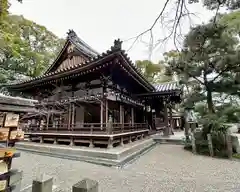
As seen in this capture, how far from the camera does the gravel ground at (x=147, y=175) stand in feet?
11.4

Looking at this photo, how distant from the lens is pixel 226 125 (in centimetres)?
695

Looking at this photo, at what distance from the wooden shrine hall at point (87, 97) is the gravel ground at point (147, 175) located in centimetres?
182

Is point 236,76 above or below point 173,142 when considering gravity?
above

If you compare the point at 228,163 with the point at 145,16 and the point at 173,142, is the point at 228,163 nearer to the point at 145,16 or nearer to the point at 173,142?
the point at 173,142

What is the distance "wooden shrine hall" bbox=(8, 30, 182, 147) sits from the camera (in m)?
6.67

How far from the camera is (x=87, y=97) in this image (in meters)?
7.24

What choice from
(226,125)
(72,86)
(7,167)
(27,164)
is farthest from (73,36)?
(226,125)

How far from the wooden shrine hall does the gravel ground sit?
1.82m

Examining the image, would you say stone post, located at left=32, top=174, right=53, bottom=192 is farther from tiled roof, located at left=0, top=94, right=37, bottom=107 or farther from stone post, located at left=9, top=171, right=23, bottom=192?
tiled roof, located at left=0, top=94, right=37, bottom=107

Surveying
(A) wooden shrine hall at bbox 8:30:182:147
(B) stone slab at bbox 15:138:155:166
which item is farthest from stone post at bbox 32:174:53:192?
(A) wooden shrine hall at bbox 8:30:182:147

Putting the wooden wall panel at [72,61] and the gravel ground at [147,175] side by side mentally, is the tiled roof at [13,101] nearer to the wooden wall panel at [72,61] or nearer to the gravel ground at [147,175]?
the gravel ground at [147,175]

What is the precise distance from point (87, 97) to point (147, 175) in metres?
4.45

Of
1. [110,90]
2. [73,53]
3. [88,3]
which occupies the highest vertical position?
[73,53]

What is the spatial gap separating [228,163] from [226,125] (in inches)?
79.5
